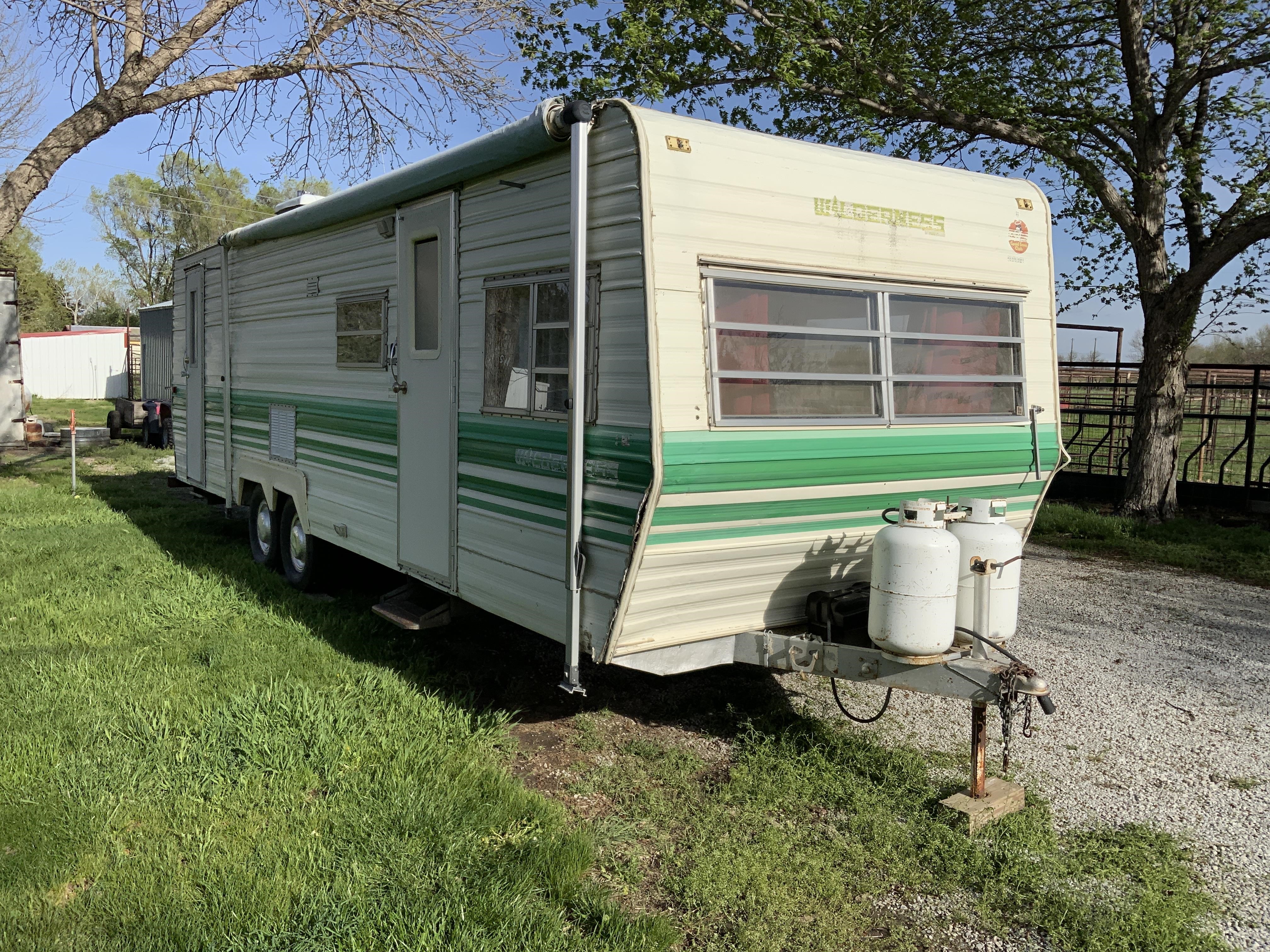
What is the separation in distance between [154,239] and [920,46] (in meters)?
51.9

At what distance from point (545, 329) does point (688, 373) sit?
2.84 ft

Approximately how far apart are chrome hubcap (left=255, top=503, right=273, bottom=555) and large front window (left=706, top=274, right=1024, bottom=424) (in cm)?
501

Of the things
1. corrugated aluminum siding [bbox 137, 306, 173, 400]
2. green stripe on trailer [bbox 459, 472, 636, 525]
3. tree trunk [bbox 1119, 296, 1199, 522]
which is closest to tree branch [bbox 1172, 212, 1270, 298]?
tree trunk [bbox 1119, 296, 1199, 522]

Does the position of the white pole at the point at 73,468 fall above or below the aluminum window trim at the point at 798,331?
below

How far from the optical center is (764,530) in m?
4.12

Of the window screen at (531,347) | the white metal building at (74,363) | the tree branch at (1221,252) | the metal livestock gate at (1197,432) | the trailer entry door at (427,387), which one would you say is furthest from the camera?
the white metal building at (74,363)

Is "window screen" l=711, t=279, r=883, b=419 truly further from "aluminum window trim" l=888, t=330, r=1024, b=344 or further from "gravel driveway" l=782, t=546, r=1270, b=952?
"gravel driveway" l=782, t=546, r=1270, b=952

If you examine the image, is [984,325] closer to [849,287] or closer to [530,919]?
[849,287]

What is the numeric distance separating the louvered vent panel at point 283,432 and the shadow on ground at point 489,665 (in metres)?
0.83

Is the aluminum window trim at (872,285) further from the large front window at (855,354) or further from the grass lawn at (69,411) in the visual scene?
the grass lawn at (69,411)

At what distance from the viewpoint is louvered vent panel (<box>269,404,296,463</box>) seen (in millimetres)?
7113

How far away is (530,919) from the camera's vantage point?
3070 mm

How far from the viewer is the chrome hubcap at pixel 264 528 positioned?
7711mm

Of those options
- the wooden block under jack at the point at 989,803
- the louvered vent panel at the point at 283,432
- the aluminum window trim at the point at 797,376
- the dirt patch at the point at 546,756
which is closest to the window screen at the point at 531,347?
the aluminum window trim at the point at 797,376
